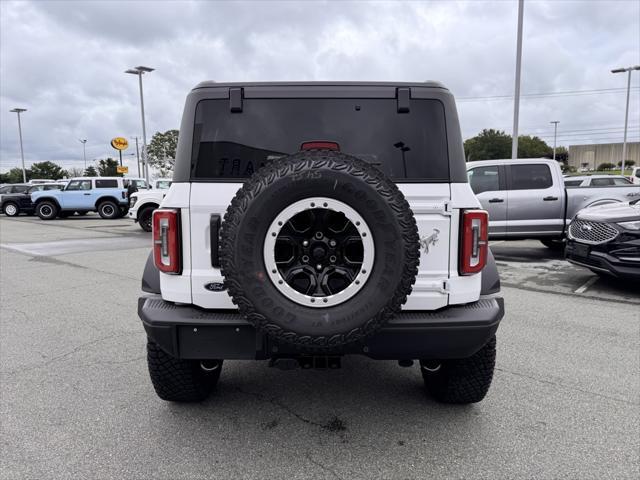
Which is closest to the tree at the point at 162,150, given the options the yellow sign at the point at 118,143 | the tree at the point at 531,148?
the yellow sign at the point at 118,143

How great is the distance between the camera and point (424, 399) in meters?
3.28

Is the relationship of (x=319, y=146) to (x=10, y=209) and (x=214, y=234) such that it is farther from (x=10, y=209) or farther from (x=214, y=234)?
(x=10, y=209)

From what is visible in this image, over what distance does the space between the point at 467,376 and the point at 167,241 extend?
1999 millimetres

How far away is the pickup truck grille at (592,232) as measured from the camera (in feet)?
20.6

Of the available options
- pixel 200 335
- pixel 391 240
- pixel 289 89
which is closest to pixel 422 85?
pixel 289 89

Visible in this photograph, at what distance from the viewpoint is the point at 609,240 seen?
20.5 feet

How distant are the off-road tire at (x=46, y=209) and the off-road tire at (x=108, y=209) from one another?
2.13m

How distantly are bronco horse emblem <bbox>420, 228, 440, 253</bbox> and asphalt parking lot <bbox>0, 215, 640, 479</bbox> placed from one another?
1.15 m

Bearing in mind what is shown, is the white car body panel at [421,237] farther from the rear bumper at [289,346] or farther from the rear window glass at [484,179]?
the rear window glass at [484,179]

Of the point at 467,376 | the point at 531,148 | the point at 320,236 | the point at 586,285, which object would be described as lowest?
the point at 586,285

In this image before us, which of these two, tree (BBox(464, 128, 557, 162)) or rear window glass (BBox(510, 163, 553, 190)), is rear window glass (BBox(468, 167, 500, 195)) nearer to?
rear window glass (BBox(510, 163, 553, 190))

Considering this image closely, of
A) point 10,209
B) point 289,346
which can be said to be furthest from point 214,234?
point 10,209

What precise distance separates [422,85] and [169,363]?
2.26 metres

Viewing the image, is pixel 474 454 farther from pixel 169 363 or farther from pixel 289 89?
pixel 289 89
